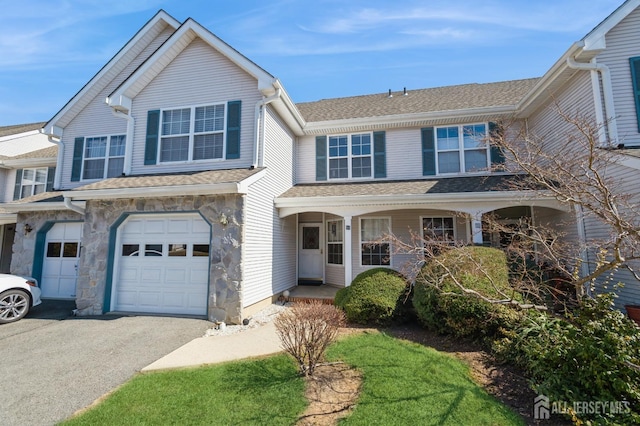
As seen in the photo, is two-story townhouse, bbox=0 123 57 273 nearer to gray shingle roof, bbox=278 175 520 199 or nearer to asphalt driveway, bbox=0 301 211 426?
asphalt driveway, bbox=0 301 211 426

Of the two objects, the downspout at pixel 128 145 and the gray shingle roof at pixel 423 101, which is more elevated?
the gray shingle roof at pixel 423 101

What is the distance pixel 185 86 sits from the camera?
30.8ft

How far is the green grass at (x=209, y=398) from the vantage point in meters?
3.47

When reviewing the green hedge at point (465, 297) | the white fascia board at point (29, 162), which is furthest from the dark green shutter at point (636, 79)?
the white fascia board at point (29, 162)

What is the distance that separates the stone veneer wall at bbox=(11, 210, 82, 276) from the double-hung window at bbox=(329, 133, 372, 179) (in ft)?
30.0

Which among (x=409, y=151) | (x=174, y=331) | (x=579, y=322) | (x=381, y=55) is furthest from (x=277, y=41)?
(x=579, y=322)

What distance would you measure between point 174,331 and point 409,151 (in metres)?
9.23

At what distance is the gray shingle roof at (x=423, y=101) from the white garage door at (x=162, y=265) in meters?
6.46

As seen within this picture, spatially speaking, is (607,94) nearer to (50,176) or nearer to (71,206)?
(71,206)

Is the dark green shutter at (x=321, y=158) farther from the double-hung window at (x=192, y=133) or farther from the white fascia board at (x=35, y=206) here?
the white fascia board at (x=35, y=206)

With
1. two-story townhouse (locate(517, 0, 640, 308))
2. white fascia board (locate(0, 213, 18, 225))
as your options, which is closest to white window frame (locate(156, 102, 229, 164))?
white fascia board (locate(0, 213, 18, 225))

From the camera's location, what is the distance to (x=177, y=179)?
8.23m

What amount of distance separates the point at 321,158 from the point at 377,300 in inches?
250

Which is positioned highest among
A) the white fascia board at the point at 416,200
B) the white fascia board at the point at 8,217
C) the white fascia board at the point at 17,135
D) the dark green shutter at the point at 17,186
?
the white fascia board at the point at 17,135
